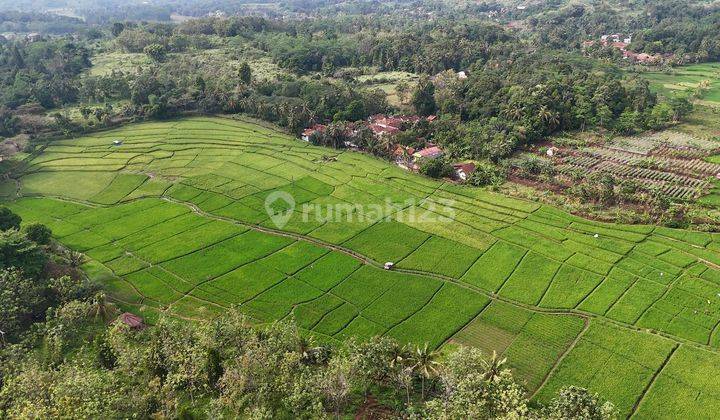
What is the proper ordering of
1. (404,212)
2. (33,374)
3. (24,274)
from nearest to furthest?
(33,374)
(24,274)
(404,212)

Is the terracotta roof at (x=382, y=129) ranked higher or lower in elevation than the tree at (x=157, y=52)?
lower

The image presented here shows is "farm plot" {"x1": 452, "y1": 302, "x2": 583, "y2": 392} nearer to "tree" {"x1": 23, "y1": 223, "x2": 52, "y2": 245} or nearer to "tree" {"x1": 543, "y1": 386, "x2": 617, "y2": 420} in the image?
"tree" {"x1": 543, "y1": 386, "x2": 617, "y2": 420}

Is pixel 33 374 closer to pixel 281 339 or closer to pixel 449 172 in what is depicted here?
pixel 281 339

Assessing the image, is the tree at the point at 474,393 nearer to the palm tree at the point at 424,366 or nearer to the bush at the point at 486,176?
the palm tree at the point at 424,366

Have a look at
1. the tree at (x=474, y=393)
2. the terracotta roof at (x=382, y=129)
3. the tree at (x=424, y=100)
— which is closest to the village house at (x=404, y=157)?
the terracotta roof at (x=382, y=129)

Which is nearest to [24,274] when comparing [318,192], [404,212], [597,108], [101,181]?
[101,181]

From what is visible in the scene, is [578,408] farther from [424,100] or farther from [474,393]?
[424,100]

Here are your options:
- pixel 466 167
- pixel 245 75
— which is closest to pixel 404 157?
pixel 466 167
